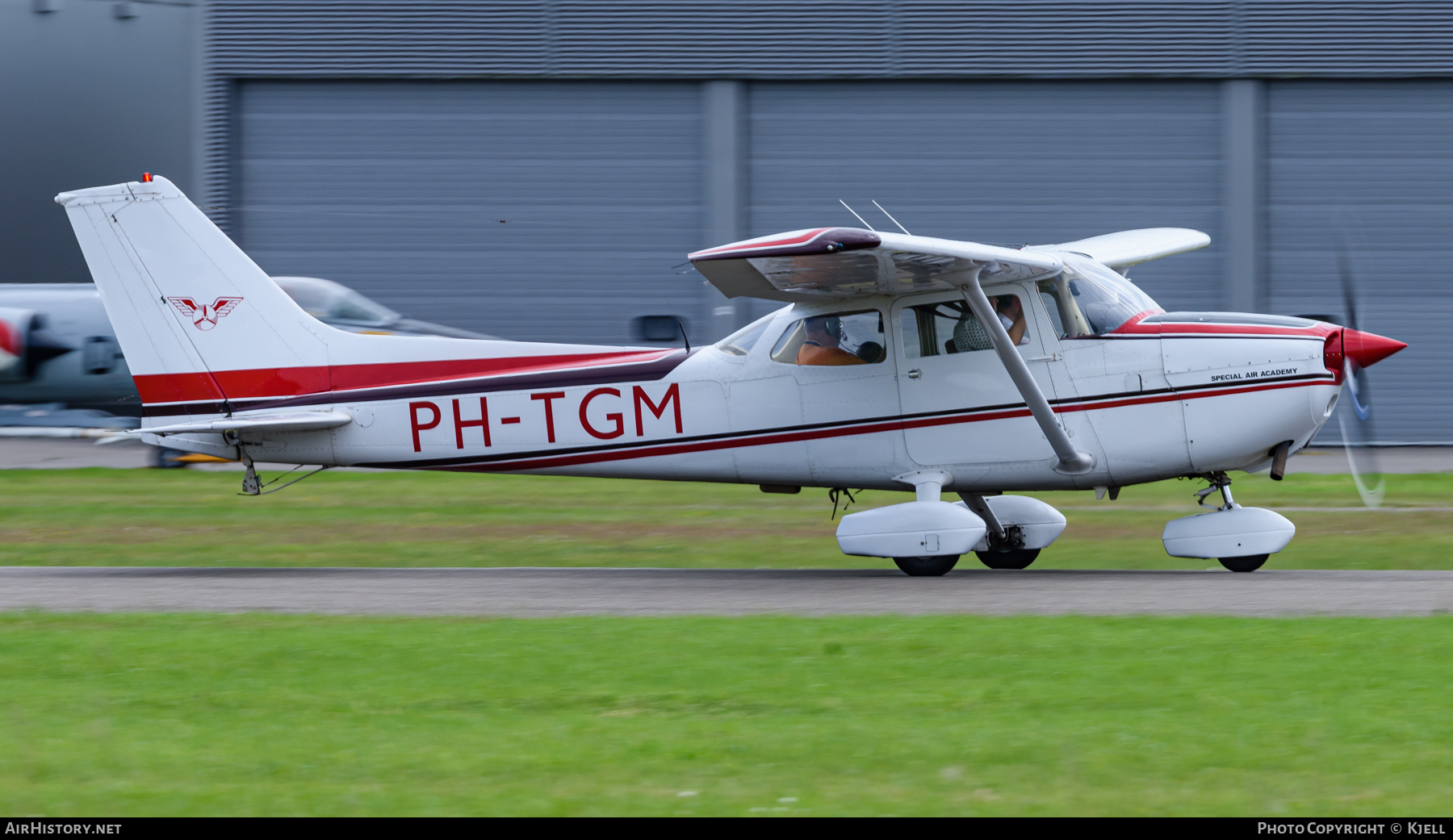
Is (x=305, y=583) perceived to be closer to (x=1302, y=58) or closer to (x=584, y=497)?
(x=584, y=497)

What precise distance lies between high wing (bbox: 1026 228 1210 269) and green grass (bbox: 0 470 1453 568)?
2480mm

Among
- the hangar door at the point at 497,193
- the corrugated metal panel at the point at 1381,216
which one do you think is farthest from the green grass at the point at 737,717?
the corrugated metal panel at the point at 1381,216

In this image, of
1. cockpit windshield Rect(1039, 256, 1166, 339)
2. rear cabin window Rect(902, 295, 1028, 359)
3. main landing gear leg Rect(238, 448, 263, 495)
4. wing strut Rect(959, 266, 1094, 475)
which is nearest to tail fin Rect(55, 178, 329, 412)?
main landing gear leg Rect(238, 448, 263, 495)

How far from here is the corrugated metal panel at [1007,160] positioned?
25047 mm

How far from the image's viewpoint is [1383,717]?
6.00m

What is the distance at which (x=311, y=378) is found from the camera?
1202 centimetres

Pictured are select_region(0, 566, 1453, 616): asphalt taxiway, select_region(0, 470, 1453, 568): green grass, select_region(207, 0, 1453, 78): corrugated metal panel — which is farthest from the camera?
select_region(207, 0, 1453, 78): corrugated metal panel

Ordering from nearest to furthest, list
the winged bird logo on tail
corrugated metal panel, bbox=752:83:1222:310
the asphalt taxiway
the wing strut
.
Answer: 1. the asphalt taxiway
2. the wing strut
3. the winged bird logo on tail
4. corrugated metal panel, bbox=752:83:1222:310

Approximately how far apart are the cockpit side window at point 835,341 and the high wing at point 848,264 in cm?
21

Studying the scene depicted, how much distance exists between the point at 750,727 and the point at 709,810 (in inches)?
45.9

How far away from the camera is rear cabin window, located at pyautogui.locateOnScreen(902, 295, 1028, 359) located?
36.6 ft

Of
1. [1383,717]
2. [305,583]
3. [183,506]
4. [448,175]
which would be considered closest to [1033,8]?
A: [448,175]

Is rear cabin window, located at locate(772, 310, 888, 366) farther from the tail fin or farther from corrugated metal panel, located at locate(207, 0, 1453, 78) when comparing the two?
corrugated metal panel, located at locate(207, 0, 1453, 78)

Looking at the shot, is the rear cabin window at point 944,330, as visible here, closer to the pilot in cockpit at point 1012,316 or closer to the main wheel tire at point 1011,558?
the pilot in cockpit at point 1012,316
